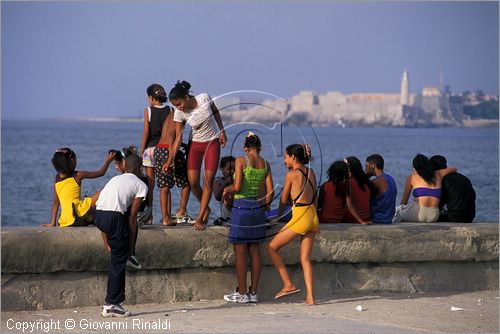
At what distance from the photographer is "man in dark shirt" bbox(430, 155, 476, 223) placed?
38.4 ft

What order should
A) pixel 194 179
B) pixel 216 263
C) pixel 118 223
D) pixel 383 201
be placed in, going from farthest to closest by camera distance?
1. pixel 383 201
2. pixel 194 179
3. pixel 216 263
4. pixel 118 223

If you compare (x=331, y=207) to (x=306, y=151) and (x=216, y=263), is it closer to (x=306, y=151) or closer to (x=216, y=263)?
(x=306, y=151)

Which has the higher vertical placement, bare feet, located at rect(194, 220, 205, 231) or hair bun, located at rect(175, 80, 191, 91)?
hair bun, located at rect(175, 80, 191, 91)

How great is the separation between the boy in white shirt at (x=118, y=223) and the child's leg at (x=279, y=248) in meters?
1.39

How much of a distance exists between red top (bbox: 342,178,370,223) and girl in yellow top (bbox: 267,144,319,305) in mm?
1276

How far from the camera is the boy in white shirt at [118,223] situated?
916 centimetres

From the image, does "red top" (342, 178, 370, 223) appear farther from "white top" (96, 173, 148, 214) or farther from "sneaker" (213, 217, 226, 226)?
"white top" (96, 173, 148, 214)

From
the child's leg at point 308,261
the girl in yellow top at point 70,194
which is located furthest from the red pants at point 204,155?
the child's leg at point 308,261

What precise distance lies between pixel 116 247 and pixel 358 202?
3057mm

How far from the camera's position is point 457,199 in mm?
11703

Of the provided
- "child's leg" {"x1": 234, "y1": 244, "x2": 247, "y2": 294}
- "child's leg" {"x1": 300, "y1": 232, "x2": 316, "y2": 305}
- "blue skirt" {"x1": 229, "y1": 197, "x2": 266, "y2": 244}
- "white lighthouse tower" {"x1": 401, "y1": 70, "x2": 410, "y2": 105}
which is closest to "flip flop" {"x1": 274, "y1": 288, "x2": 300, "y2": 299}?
"child's leg" {"x1": 300, "y1": 232, "x2": 316, "y2": 305}

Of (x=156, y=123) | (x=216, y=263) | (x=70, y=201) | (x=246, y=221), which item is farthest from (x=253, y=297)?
(x=156, y=123)

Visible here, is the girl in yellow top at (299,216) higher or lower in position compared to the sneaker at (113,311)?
higher

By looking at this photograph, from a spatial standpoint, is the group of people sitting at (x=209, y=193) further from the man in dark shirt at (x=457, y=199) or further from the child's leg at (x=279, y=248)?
the man in dark shirt at (x=457, y=199)
